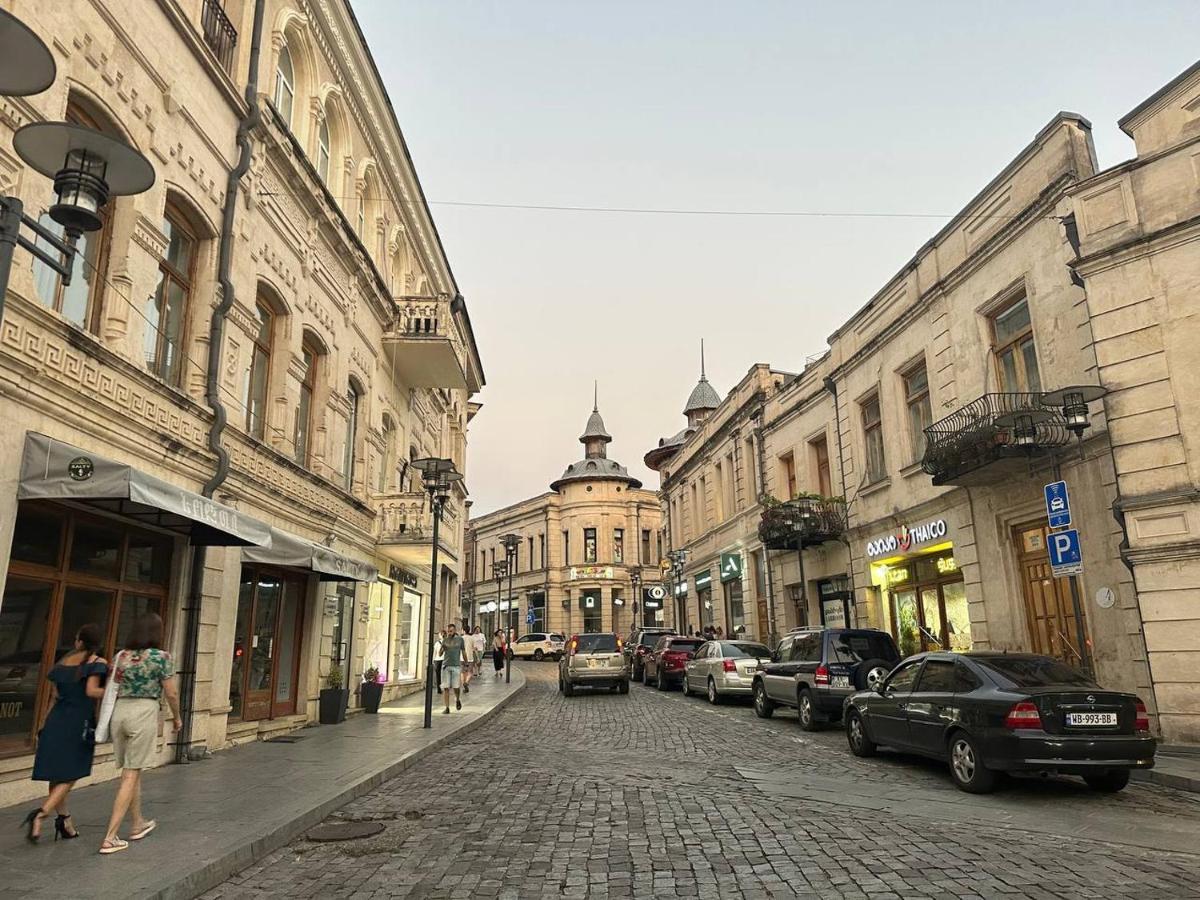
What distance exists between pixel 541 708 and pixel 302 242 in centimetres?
1203

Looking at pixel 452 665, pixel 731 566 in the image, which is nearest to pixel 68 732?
pixel 452 665

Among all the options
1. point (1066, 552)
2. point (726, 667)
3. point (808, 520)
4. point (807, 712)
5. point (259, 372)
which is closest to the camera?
point (1066, 552)

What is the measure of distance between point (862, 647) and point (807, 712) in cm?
152

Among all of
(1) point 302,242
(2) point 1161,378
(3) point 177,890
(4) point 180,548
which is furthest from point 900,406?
(3) point 177,890

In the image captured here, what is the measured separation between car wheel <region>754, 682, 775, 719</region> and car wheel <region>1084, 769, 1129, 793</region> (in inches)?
310

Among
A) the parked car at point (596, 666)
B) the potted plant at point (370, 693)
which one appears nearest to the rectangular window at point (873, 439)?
the parked car at point (596, 666)

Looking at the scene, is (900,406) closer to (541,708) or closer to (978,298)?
(978,298)

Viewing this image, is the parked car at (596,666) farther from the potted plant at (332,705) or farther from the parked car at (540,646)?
the parked car at (540,646)

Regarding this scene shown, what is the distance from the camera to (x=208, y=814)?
7.17 metres

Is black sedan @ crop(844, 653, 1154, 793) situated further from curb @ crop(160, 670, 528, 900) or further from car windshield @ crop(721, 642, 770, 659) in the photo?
car windshield @ crop(721, 642, 770, 659)

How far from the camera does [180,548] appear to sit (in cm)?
1047

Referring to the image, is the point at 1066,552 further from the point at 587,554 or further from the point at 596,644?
the point at 587,554

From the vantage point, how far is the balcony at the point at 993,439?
1298 cm

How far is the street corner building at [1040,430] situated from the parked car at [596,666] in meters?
5.68
